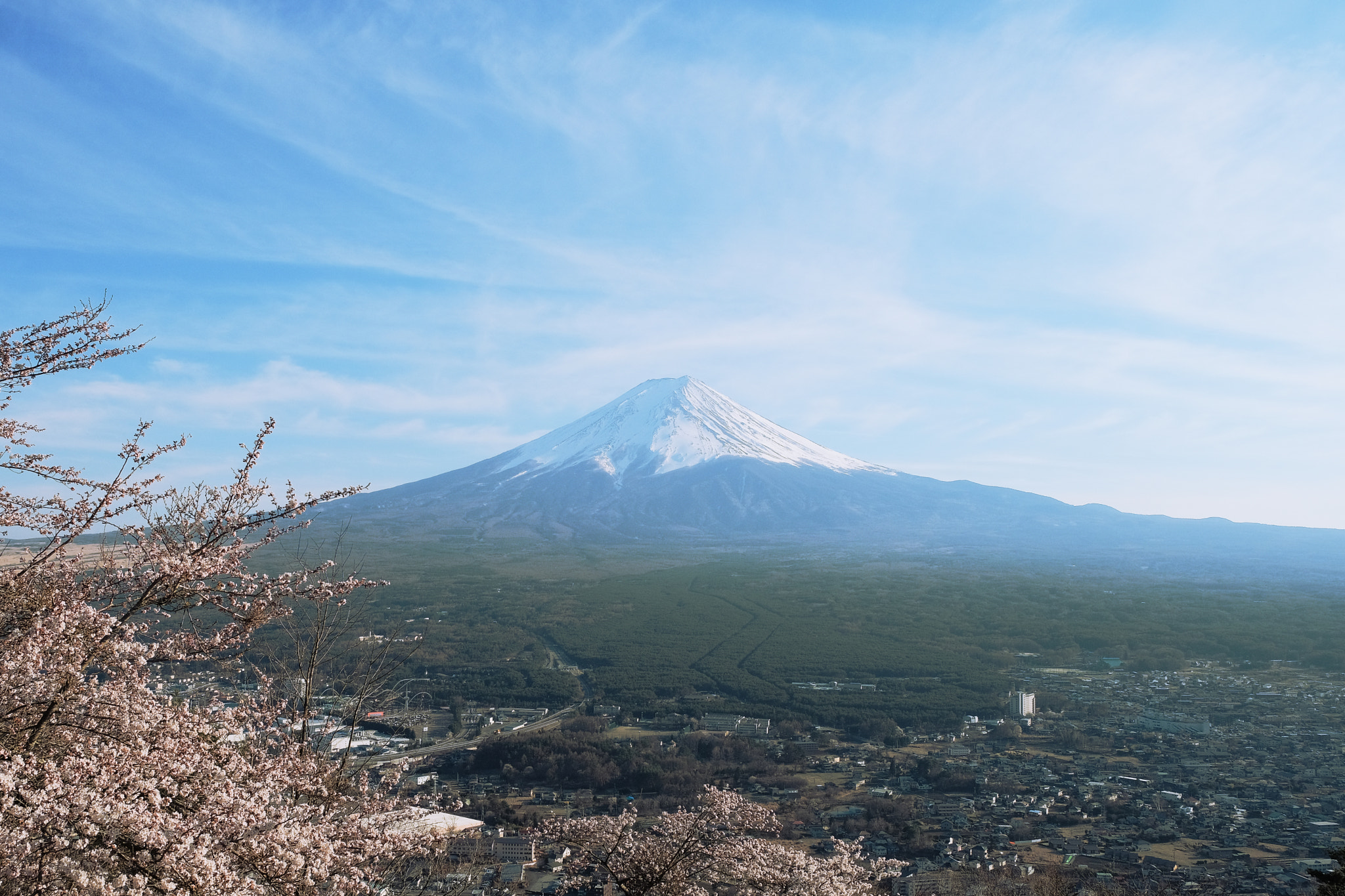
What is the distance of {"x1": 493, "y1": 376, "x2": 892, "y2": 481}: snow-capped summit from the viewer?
13712 cm

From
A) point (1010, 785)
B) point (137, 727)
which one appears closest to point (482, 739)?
point (1010, 785)

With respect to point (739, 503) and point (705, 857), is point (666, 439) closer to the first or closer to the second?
point (739, 503)

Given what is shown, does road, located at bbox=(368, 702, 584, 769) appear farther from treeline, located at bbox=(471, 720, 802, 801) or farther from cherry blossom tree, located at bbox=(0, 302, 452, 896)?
cherry blossom tree, located at bbox=(0, 302, 452, 896)

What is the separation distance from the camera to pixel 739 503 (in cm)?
12469

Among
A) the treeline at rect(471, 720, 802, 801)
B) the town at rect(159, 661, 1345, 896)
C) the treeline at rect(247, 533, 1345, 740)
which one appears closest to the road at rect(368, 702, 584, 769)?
the town at rect(159, 661, 1345, 896)

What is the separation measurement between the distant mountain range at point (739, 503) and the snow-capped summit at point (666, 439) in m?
0.38

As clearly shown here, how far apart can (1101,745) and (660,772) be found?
16050 millimetres

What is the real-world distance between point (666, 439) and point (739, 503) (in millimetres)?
25470

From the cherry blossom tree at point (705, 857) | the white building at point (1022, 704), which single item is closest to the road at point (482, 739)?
the cherry blossom tree at point (705, 857)

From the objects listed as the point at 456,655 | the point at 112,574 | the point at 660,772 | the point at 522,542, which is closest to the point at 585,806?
the point at 660,772

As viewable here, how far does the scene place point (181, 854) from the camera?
11.0 ft

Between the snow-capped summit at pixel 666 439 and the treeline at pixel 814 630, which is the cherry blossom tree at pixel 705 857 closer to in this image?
the treeline at pixel 814 630

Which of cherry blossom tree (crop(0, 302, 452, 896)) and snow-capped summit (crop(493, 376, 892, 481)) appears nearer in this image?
cherry blossom tree (crop(0, 302, 452, 896))

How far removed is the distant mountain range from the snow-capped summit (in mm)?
385
